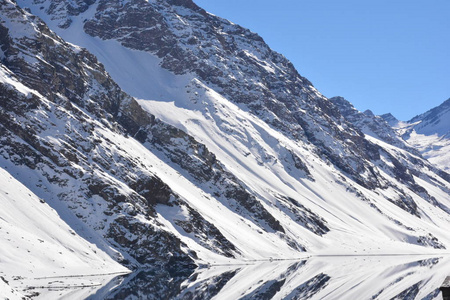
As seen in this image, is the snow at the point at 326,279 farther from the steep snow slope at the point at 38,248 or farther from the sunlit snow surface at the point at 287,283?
the steep snow slope at the point at 38,248

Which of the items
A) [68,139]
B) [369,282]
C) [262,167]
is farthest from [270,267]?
[262,167]

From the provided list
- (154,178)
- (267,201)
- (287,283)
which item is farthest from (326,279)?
(267,201)

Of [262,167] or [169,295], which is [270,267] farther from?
[262,167]

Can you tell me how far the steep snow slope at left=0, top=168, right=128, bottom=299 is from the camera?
241 ft

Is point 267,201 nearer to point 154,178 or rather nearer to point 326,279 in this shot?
point 154,178

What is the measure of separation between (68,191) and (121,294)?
4112 cm

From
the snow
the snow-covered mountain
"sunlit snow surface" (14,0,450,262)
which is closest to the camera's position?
the snow

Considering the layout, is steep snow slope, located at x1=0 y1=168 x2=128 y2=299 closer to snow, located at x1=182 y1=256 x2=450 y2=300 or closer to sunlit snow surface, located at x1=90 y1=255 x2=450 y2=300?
sunlit snow surface, located at x1=90 y1=255 x2=450 y2=300

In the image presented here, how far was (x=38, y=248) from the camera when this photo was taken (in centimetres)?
8119

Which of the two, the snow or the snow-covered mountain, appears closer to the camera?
the snow

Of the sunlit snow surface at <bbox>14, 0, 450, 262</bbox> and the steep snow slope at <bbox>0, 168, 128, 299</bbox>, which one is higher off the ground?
the sunlit snow surface at <bbox>14, 0, 450, 262</bbox>

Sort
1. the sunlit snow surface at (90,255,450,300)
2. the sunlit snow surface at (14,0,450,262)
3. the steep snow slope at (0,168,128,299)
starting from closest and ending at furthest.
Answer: the sunlit snow surface at (90,255,450,300) → the steep snow slope at (0,168,128,299) → the sunlit snow surface at (14,0,450,262)

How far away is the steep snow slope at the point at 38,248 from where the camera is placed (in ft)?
241

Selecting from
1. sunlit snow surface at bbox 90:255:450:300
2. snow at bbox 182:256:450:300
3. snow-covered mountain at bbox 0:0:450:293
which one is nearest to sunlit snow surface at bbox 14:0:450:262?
snow-covered mountain at bbox 0:0:450:293
